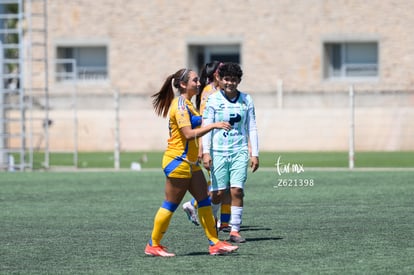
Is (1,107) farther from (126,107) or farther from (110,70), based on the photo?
(110,70)

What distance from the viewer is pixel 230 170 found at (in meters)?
13.2

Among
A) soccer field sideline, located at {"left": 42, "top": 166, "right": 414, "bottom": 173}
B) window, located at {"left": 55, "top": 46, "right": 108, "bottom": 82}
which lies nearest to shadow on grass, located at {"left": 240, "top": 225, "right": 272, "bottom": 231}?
soccer field sideline, located at {"left": 42, "top": 166, "right": 414, "bottom": 173}

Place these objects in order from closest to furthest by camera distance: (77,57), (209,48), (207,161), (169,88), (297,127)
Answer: (169,88), (207,161), (297,127), (209,48), (77,57)

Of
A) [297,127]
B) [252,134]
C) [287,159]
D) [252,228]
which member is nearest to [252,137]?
[252,134]

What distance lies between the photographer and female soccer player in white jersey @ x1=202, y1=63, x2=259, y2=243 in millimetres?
13016

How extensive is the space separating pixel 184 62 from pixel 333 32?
553 cm

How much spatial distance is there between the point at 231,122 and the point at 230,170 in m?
0.54

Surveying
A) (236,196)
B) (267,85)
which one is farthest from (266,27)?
(236,196)

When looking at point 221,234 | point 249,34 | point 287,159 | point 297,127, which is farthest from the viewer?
point 249,34

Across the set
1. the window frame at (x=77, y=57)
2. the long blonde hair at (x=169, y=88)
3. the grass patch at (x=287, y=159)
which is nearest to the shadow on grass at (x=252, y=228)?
the long blonde hair at (x=169, y=88)

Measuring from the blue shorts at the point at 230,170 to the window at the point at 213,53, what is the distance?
29.8 meters

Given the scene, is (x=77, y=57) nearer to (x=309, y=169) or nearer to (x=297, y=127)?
(x=297, y=127)

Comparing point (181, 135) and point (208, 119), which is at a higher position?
point (208, 119)

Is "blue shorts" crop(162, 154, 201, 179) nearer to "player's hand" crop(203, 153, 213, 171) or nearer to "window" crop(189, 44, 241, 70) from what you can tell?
"player's hand" crop(203, 153, 213, 171)
